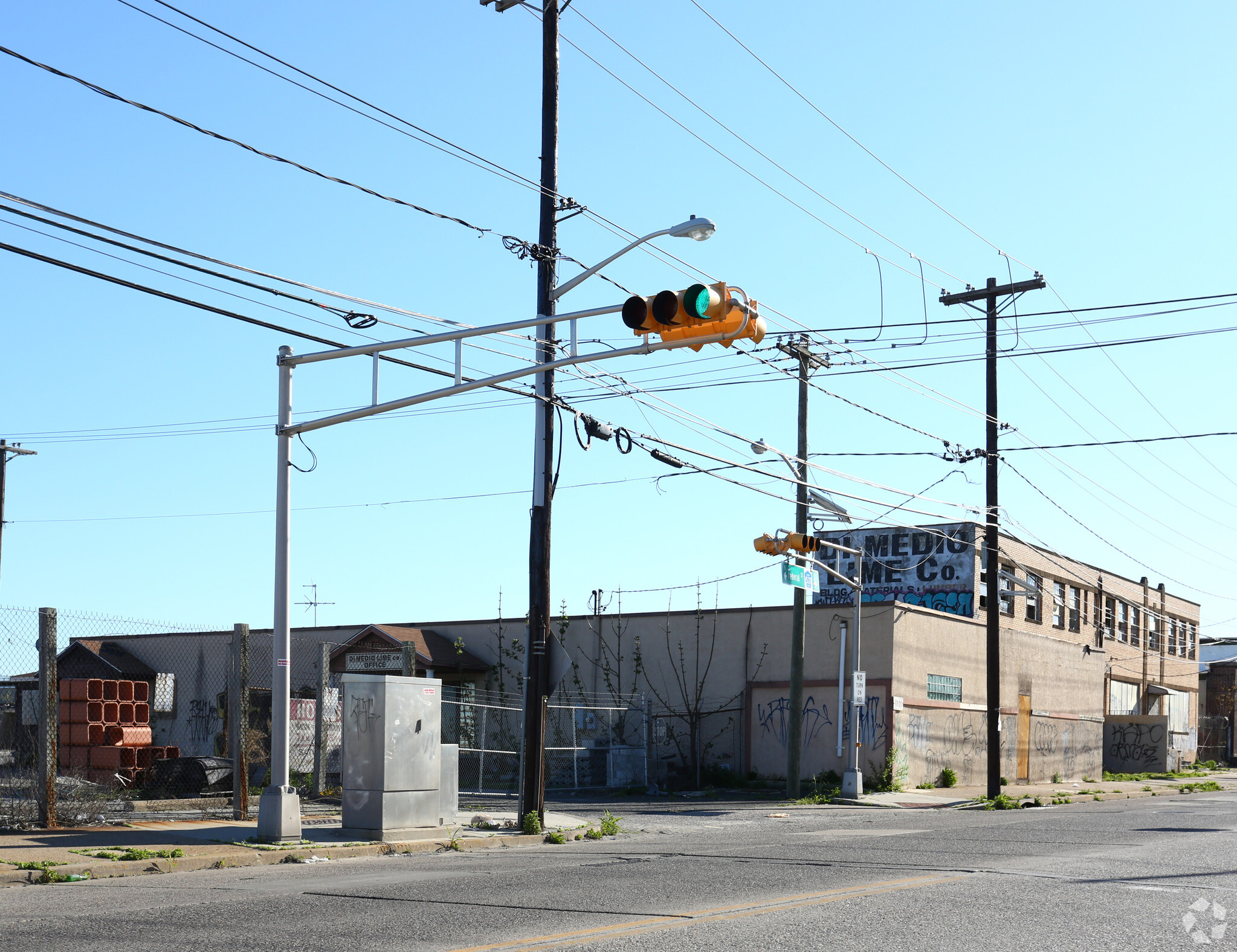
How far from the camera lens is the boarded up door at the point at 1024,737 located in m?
41.3

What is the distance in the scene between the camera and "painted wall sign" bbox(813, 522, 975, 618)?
47.5m

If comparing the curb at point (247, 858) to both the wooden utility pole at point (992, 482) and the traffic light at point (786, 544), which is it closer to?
the traffic light at point (786, 544)

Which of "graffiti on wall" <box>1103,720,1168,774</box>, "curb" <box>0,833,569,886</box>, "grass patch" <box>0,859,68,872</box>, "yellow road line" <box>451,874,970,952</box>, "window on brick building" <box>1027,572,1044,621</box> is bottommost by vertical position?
"graffiti on wall" <box>1103,720,1168,774</box>

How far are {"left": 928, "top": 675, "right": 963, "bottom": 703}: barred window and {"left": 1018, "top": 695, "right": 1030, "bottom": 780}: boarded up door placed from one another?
577cm

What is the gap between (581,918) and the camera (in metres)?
9.41

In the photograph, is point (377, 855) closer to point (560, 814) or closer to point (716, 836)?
point (716, 836)

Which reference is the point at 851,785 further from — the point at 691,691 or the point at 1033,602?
the point at 1033,602

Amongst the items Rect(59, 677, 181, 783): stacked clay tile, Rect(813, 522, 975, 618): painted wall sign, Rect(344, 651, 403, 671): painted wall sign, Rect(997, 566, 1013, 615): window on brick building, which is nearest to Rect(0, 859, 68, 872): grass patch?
Rect(59, 677, 181, 783): stacked clay tile

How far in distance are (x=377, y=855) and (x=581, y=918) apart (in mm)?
6667

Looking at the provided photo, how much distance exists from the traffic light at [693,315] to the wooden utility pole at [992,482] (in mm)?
21422

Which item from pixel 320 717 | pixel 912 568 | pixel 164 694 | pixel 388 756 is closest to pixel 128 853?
pixel 388 756

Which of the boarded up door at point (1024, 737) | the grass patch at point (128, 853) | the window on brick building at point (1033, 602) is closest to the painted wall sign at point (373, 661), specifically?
the boarded up door at point (1024, 737)

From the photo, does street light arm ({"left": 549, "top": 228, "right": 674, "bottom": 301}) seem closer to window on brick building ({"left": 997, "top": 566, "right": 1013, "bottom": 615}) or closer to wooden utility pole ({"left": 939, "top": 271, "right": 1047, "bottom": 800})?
wooden utility pole ({"left": 939, "top": 271, "right": 1047, "bottom": 800})

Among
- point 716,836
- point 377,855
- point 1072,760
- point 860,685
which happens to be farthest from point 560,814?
point 1072,760
